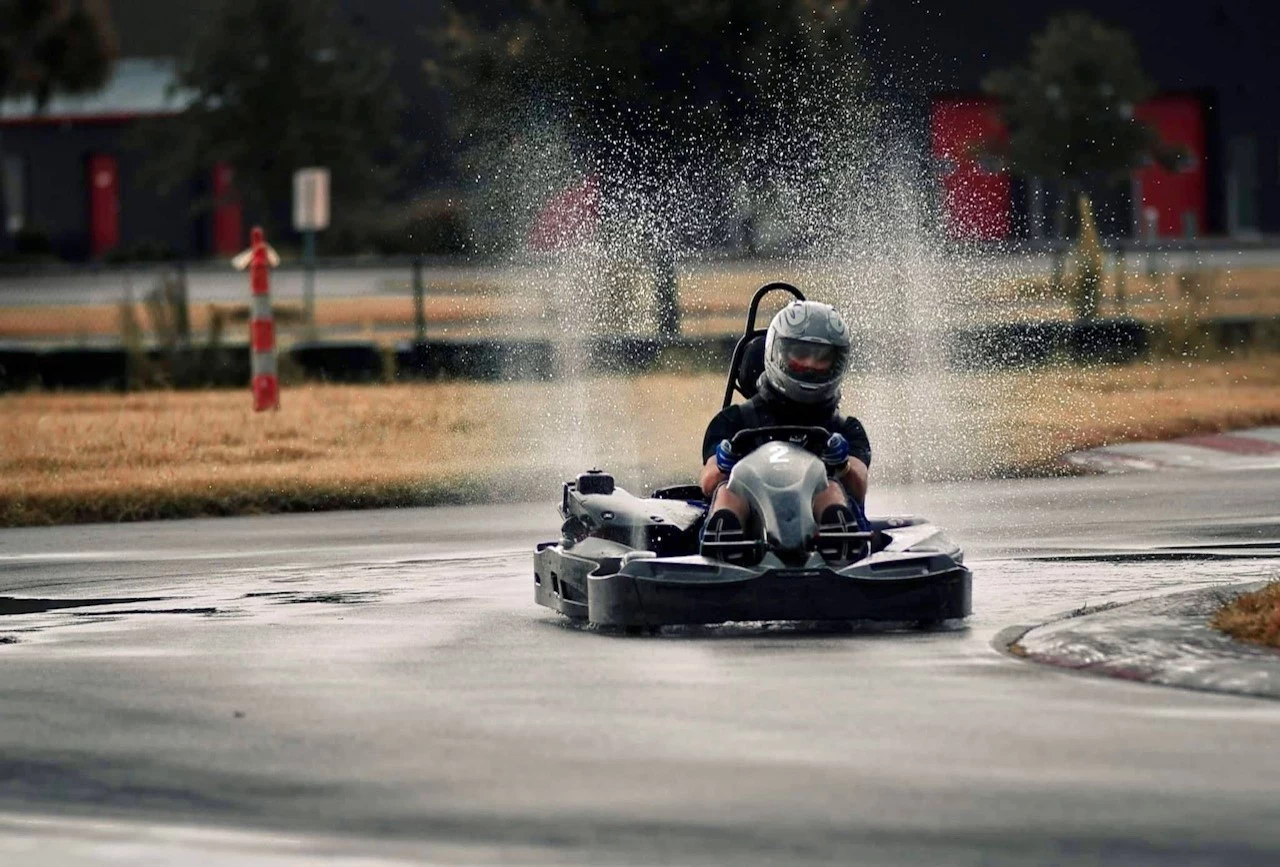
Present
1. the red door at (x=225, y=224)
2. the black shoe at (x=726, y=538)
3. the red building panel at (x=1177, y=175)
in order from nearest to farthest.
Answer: the black shoe at (x=726, y=538), the red building panel at (x=1177, y=175), the red door at (x=225, y=224)

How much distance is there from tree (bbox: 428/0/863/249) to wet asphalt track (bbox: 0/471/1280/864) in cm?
1715

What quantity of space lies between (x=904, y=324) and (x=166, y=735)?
69.2 ft

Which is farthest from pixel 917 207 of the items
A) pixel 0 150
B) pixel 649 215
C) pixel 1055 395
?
pixel 0 150

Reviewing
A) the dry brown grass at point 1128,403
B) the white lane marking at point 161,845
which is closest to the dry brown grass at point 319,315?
the dry brown grass at point 1128,403

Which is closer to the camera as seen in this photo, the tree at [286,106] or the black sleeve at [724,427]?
the black sleeve at [724,427]

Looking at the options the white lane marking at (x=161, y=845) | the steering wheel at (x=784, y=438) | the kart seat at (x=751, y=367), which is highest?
the kart seat at (x=751, y=367)

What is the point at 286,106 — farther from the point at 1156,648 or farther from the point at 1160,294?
the point at 1156,648

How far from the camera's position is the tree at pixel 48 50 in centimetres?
6431

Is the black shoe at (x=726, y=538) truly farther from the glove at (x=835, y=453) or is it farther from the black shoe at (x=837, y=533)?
the glove at (x=835, y=453)

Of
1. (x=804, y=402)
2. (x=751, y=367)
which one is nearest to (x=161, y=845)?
(x=804, y=402)

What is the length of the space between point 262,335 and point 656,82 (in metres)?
9.16

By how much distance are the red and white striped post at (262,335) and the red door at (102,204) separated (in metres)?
40.2

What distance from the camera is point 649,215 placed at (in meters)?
35.0

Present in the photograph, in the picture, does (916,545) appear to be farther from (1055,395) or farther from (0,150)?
(0,150)
